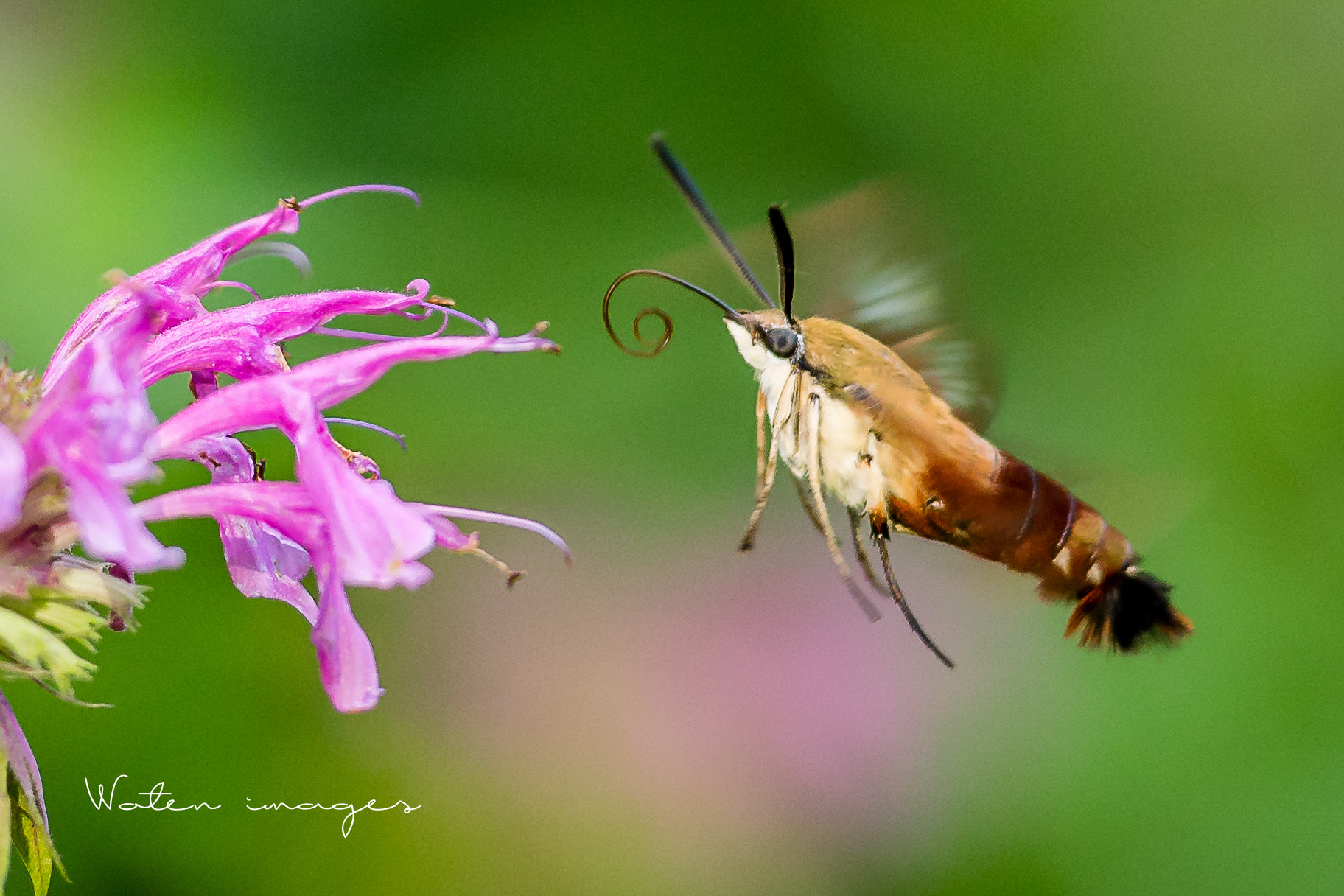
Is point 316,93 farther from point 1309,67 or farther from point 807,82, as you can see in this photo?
point 1309,67

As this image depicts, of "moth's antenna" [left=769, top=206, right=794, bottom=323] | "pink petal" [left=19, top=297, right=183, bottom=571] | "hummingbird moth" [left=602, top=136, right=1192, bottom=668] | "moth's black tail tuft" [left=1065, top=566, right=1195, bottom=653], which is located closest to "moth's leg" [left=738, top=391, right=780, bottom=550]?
"hummingbird moth" [left=602, top=136, right=1192, bottom=668]

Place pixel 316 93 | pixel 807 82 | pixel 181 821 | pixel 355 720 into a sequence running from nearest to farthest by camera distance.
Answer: pixel 181 821 < pixel 355 720 < pixel 316 93 < pixel 807 82

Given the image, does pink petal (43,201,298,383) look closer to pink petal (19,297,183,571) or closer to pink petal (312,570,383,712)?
pink petal (19,297,183,571)

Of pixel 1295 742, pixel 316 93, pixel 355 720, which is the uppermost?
pixel 316 93

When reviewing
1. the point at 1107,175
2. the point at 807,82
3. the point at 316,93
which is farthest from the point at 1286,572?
the point at 316,93

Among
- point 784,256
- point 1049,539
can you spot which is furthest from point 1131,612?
point 784,256

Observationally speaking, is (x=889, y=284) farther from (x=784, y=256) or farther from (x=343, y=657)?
(x=343, y=657)

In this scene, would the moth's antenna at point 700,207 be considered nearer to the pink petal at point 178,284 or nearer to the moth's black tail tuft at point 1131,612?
the pink petal at point 178,284
